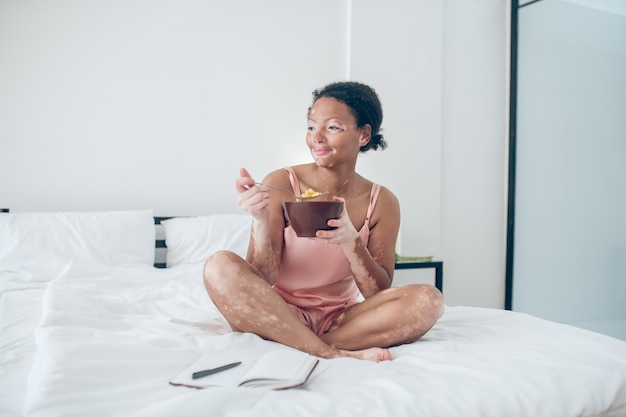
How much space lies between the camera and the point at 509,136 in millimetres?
3699

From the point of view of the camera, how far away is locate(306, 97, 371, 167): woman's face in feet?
4.91

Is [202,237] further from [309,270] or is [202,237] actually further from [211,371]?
[211,371]

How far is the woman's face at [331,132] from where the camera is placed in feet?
4.91

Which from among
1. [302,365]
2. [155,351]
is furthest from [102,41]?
[302,365]

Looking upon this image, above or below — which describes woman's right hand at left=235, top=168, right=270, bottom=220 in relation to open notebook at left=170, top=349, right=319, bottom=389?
above

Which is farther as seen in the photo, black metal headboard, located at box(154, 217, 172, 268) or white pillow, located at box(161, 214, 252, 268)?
black metal headboard, located at box(154, 217, 172, 268)

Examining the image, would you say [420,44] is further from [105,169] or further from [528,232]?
[105,169]

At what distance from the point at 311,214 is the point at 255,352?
1.09 ft

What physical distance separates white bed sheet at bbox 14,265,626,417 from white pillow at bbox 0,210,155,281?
2.95ft

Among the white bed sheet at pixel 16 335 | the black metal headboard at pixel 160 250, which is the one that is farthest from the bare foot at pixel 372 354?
the black metal headboard at pixel 160 250

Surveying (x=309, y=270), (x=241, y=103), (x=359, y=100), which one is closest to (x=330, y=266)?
(x=309, y=270)

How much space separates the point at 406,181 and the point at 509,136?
0.91 m

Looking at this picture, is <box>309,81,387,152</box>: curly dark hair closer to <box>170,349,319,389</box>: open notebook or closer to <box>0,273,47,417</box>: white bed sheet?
<box>170,349,319,389</box>: open notebook

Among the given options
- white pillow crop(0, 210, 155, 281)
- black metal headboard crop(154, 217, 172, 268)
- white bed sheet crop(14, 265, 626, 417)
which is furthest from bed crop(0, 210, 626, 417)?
black metal headboard crop(154, 217, 172, 268)
